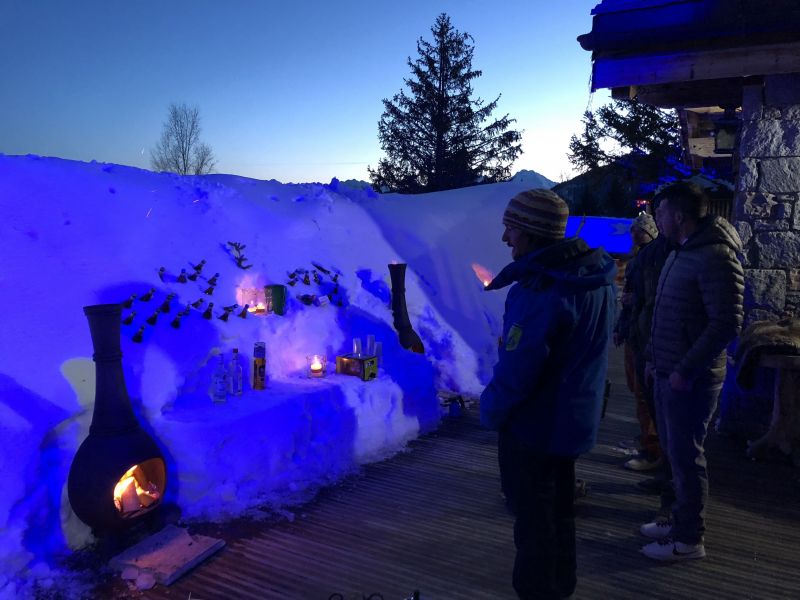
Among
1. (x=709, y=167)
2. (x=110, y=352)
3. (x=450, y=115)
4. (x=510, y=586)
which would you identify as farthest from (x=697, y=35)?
(x=450, y=115)

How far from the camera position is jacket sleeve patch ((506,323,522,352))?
2385 millimetres

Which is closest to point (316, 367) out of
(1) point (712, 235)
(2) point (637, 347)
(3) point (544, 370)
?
(2) point (637, 347)

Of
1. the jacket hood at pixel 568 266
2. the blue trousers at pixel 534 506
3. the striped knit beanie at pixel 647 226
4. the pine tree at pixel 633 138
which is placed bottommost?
the blue trousers at pixel 534 506

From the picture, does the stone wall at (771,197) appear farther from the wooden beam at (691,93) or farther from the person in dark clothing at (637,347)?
the person in dark clothing at (637,347)

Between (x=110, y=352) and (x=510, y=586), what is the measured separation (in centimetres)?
266

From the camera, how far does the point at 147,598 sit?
10.1 feet

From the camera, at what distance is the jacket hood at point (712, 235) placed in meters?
3.22

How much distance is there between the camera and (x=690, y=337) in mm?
3264

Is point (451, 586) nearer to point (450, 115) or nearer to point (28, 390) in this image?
point (28, 390)

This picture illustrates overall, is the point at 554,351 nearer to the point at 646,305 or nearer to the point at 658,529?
the point at 658,529

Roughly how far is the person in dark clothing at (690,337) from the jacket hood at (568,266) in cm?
100

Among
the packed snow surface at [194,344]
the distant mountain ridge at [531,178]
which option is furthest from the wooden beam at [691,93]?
the distant mountain ridge at [531,178]

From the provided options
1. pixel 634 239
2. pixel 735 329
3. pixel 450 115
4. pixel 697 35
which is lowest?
pixel 735 329

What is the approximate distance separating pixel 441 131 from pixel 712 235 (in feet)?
80.0
